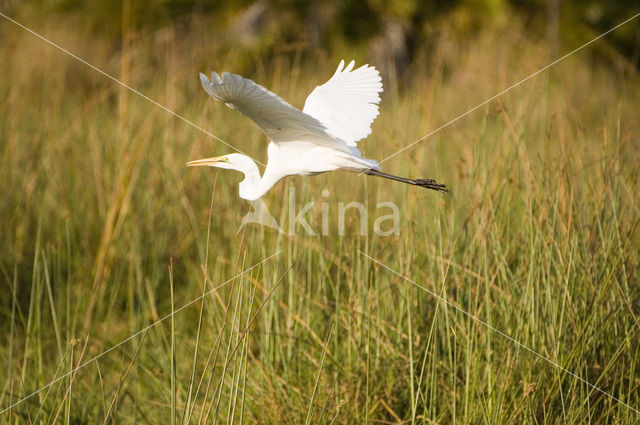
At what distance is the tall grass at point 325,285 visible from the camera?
1.67 m

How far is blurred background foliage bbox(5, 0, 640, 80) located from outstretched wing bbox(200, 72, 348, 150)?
412cm

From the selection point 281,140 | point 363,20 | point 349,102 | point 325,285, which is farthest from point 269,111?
point 363,20

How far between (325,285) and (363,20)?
14.2 feet

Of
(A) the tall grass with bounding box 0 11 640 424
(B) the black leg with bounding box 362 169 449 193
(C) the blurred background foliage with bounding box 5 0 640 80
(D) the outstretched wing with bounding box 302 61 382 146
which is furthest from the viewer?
(C) the blurred background foliage with bounding box 5 0 640 80

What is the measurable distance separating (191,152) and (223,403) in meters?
1.42

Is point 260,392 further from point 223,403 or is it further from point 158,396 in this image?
point 158,396

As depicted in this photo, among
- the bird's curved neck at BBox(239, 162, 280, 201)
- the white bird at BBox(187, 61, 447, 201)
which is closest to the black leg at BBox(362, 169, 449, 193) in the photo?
the white bird at BBox(187, 61, 447, 201)

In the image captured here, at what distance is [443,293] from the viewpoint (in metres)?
1.55

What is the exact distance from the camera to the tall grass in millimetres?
1673

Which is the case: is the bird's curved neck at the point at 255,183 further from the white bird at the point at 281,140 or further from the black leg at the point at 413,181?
the black leg at the point at 413,181

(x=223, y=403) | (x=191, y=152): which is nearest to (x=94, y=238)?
(x=191, y=152)

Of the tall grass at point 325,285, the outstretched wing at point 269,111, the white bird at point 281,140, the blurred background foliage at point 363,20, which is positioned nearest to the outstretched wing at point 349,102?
the white bird at point 281,140

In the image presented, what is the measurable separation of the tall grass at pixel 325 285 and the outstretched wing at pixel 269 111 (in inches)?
12.3

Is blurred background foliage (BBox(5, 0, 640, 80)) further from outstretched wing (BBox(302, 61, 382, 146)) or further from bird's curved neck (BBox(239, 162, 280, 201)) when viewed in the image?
bird's curved neck (BBox(239, 162, 280, 201))
